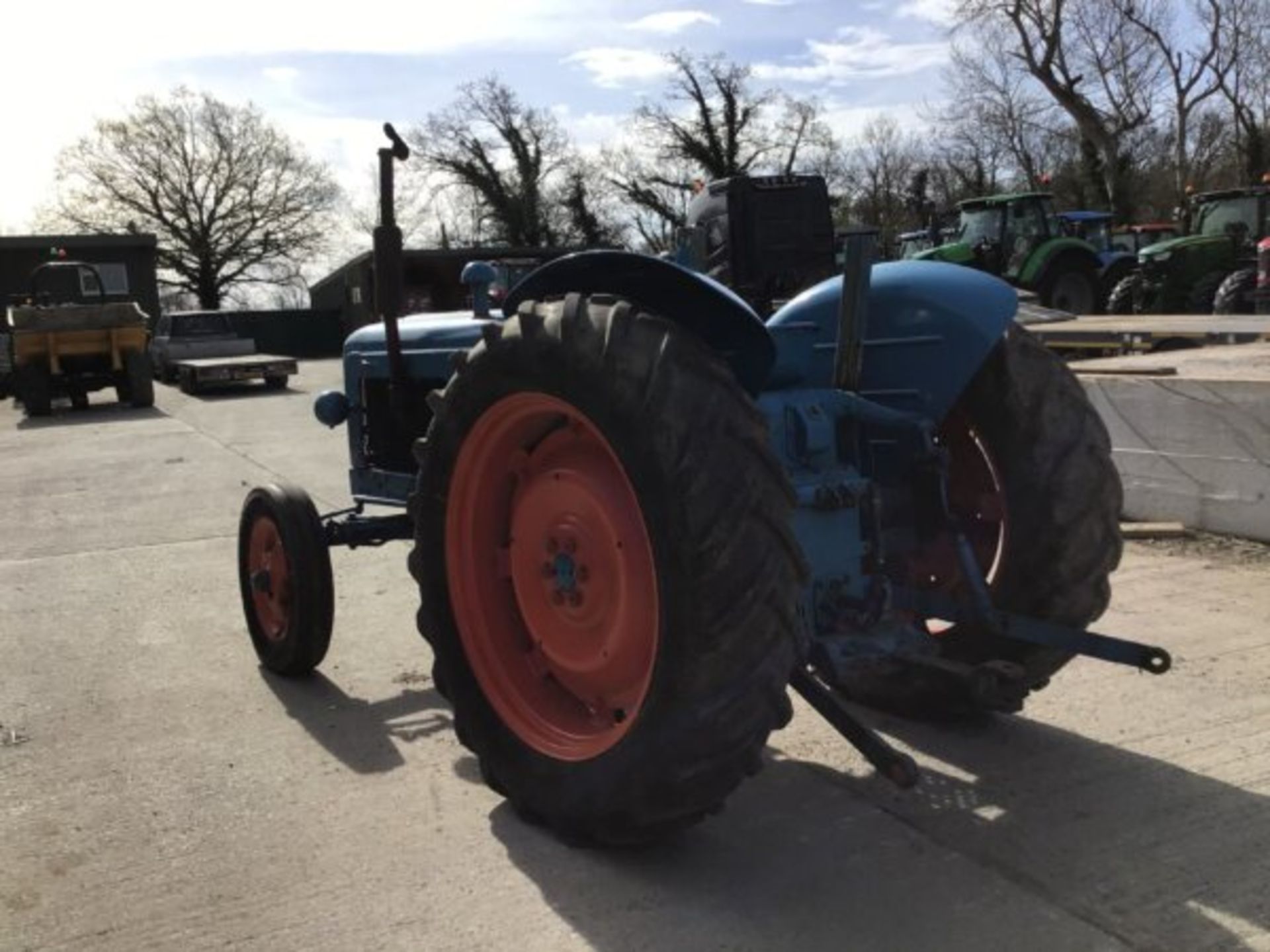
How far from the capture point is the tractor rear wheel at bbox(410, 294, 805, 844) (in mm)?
2549

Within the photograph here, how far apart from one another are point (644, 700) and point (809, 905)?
65cm

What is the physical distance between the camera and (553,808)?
2.99m

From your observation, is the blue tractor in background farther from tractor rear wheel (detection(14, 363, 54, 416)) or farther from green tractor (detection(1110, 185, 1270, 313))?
tractor rear wheel (detection(14, 363, 54, 416))

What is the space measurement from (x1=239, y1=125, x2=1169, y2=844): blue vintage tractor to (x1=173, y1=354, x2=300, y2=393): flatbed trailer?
781 inches

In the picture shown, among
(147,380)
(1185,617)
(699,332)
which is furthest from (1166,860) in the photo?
(147,380)

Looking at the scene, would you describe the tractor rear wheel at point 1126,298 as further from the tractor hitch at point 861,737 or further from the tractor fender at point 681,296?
the tractor hitch at point 861,737

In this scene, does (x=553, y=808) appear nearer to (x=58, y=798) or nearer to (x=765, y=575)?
(x=765, y=575)

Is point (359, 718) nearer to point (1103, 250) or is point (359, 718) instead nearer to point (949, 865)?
point (949, 865)

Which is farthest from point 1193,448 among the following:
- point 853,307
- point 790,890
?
point 790,890

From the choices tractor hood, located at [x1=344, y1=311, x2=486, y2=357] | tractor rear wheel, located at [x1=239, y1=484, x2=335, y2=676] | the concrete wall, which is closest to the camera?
tractor rear wheel, located at [x1=239, y1=484, x2=335, y2=676]

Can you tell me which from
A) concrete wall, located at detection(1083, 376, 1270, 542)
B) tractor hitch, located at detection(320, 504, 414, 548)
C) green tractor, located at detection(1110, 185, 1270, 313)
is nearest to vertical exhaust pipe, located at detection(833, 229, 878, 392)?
tractor hitch, located at detection(320, 504, 414, 548)

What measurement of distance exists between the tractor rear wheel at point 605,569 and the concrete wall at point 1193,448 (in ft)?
14.4

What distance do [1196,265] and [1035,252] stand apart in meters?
2.74

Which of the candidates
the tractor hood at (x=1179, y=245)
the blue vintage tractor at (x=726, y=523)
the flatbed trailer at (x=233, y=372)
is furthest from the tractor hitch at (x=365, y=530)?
the flatbed trailer at (x=233, y=372)
